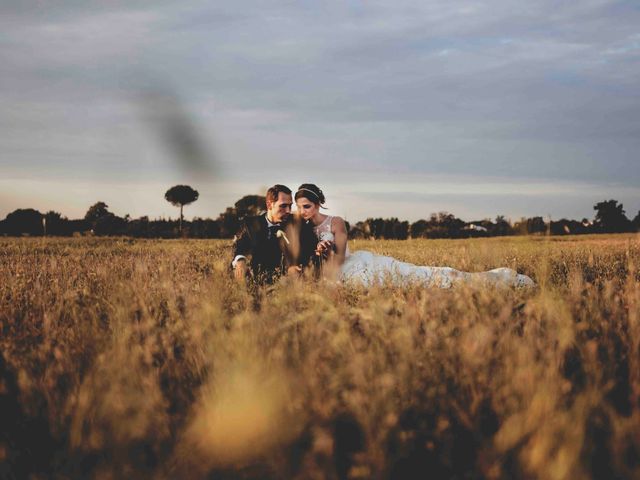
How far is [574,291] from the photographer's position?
157 inches

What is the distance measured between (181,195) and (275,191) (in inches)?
1818

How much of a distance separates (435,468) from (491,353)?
642mm

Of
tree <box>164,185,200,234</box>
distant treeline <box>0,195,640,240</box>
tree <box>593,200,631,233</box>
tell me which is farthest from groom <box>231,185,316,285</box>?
tree <box>164,185,200,234</box>

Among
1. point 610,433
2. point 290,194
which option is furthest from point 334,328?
point 290,194

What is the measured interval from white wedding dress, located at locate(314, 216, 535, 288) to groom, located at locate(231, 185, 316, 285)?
69cm

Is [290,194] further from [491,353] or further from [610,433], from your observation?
[610,433]

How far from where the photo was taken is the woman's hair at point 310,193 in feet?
25.1

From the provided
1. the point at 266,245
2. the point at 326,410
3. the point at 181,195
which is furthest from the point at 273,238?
the point at 181,195

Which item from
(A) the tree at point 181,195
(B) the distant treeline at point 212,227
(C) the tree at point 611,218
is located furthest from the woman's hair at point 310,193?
(A) the tree at point 181,195

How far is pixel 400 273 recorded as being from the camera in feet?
18.3

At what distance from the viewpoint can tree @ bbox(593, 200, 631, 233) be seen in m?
30.5

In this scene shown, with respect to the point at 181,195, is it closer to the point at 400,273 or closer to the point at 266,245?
the point at 266,245

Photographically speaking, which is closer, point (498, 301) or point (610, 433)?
point (610, 433)

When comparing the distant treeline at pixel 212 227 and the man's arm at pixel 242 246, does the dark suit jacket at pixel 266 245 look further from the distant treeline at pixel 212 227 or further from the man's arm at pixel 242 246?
the distant treeline at pixel 212 227
